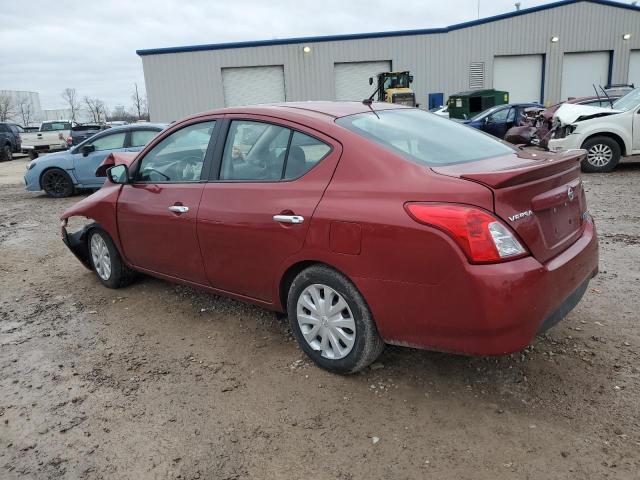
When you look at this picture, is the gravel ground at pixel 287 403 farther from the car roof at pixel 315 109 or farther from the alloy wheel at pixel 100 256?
the car roof at pixel 315 109

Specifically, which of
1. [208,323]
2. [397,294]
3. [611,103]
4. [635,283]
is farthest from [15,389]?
[611,103]

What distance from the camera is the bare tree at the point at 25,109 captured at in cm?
7519

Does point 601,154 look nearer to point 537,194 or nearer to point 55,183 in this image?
point 537,194

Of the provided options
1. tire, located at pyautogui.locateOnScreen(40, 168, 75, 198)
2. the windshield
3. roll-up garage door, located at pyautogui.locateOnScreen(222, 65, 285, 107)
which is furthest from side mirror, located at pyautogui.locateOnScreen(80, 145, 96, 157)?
roll-up garage door, located at pyautogui.locateOnScreen(222, 65, 285, 107)

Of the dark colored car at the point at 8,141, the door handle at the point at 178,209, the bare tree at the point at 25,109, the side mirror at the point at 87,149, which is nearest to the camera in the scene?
the door handle at the point at 178,209

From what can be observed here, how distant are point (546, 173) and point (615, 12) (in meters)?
32.3

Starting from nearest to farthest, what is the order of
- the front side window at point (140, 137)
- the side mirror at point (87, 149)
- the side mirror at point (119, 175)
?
the side mirror at point (119, 175)
the front side window at point (140, 137)
the side mirror at point (87, 149)

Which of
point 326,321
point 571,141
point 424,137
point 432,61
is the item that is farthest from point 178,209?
point 432,61

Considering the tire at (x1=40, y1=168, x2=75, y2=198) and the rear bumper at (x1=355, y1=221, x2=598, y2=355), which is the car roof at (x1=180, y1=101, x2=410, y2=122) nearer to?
the rear bumper at (x1=355, y1=221, x2=598, y2=355)

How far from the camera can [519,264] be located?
2.38 metres

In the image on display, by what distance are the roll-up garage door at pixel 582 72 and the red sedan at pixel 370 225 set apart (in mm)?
29426

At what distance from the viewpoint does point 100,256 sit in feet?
16.2

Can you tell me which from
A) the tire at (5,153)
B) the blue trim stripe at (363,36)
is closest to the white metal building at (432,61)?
the blue trim stripe at (363,36)

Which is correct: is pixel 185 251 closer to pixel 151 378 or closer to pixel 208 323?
pixel 208 323
